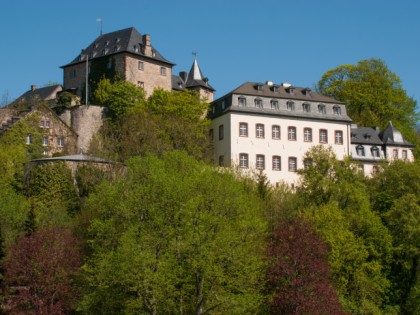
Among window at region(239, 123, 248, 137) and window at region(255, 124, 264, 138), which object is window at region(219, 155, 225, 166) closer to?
window at region(239, 123, 248, 137)

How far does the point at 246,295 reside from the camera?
40188 mm

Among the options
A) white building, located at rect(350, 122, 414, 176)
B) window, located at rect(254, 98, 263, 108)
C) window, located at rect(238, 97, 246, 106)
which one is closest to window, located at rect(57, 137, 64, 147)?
window, located at rect(238, 97, 246, 106)

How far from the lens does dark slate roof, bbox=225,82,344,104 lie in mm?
69562

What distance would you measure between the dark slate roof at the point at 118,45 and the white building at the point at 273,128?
869cm

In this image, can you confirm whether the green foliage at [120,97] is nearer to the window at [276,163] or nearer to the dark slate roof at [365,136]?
the window at [276,163]

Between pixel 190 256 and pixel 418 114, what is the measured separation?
5793cm

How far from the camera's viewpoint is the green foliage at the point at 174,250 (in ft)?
132

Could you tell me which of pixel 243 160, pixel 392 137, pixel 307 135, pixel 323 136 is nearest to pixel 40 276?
pixel 243 160

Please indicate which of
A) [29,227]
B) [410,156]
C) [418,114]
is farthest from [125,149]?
[418,114]

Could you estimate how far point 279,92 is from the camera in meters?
71.1

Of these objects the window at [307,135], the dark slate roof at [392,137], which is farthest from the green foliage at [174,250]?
the dark slate roof at [392,137]

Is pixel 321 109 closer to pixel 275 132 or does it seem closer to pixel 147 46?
pixel 275 132

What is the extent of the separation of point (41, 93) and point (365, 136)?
3226 cm

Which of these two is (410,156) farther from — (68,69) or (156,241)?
(156,241)
